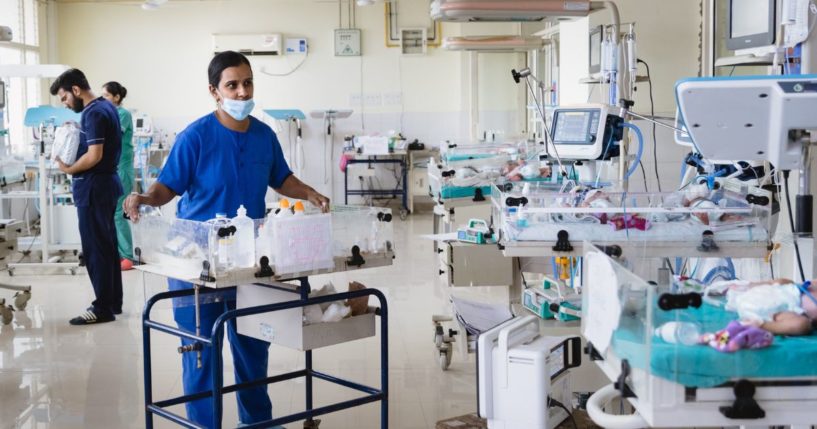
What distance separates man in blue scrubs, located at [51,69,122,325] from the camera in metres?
5.91

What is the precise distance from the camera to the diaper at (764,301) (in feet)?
7.10

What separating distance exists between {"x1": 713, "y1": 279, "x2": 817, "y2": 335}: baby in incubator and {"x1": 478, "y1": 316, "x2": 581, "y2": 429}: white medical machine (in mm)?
578

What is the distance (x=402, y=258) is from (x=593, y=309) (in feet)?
20.6

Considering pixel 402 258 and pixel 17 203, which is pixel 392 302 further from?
pixel 17 203

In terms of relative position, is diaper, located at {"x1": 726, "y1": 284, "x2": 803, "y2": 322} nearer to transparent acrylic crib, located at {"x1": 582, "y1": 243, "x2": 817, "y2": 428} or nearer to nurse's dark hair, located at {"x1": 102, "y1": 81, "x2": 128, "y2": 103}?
transparent acrylic crib, located at {"x1": 582, "y1": 243, "x2": 817, "y2": 428}

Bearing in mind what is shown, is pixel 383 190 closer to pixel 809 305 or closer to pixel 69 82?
pixel 69 82

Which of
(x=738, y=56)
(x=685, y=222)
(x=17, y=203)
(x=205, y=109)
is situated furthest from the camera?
(x=205, y=109)

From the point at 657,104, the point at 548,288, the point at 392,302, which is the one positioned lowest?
the point at 392,302

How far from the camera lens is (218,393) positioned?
10.3 feet

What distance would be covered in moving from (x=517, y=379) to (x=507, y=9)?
1801 millimetres

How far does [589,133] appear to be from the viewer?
445 centimetres

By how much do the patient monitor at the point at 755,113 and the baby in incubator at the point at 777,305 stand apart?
31 centimetres

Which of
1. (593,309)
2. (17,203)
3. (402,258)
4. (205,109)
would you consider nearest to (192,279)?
(593,309)

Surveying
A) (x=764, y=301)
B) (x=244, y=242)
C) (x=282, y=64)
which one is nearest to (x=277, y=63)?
(x=282, y=64)
